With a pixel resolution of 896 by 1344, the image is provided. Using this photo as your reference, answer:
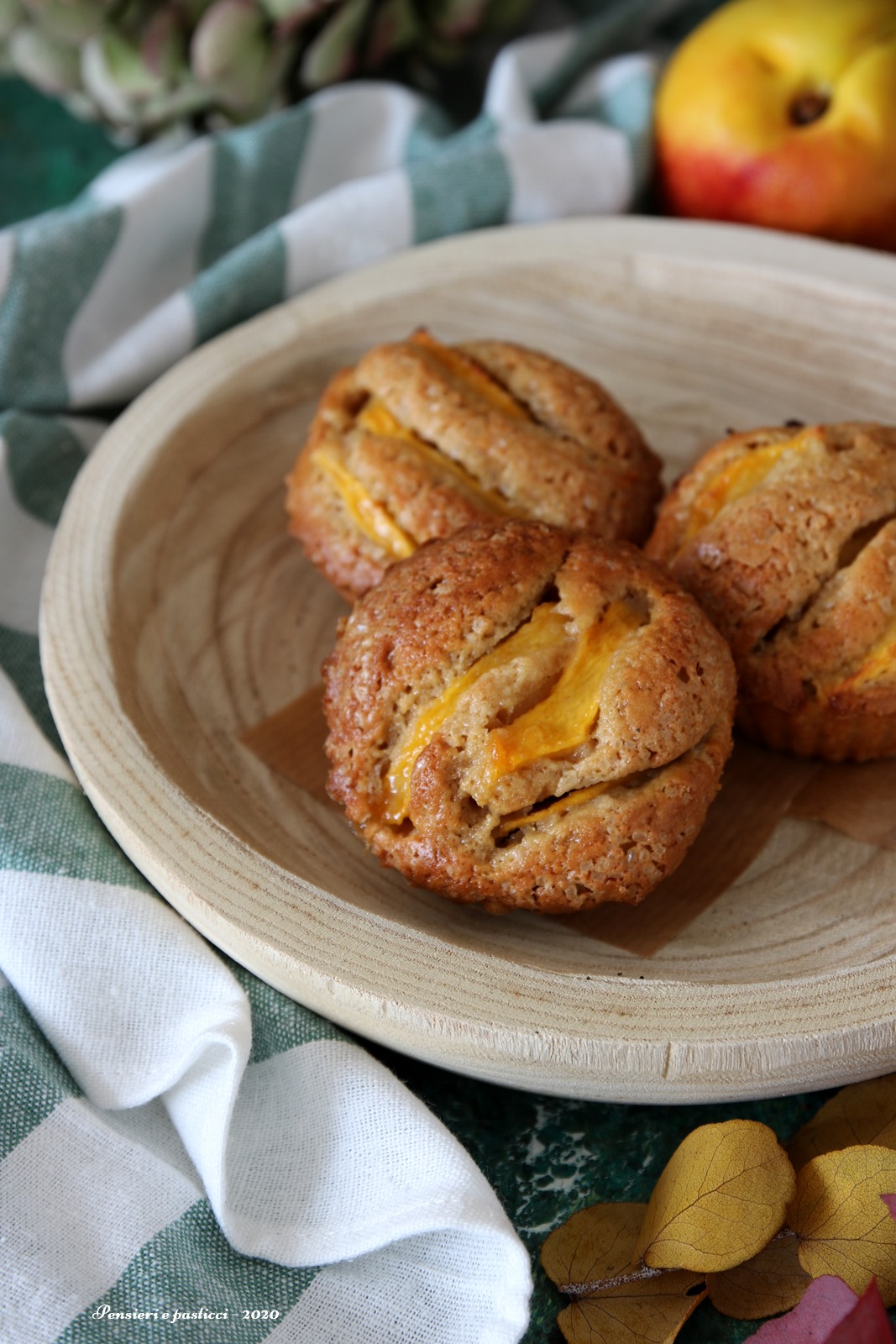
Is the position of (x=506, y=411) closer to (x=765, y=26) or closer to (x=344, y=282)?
(x=344, y=282)

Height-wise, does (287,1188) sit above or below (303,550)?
→ below

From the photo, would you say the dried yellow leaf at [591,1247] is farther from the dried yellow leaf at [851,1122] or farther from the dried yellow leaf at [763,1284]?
the dried yellow leaf at [851,1122]

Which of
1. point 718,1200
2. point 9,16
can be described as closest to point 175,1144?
point 718,1200

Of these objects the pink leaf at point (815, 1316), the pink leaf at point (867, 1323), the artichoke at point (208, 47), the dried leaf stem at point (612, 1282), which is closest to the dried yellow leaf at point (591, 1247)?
the dried leaf stem at point (612, 1282)

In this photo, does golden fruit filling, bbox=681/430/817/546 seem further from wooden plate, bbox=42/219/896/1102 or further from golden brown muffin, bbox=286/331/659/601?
wooden plate, bbox=42/219/896/1102

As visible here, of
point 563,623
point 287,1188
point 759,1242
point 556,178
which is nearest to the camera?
point 759,1242

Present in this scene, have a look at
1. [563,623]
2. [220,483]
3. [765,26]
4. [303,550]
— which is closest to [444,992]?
[563,623]

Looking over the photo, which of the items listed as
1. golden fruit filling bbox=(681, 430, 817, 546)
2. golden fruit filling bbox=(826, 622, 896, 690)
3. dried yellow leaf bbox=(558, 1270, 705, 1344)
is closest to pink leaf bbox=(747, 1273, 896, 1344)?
dried yellow leaf bbox=(558, 1270, 705, 1344)
